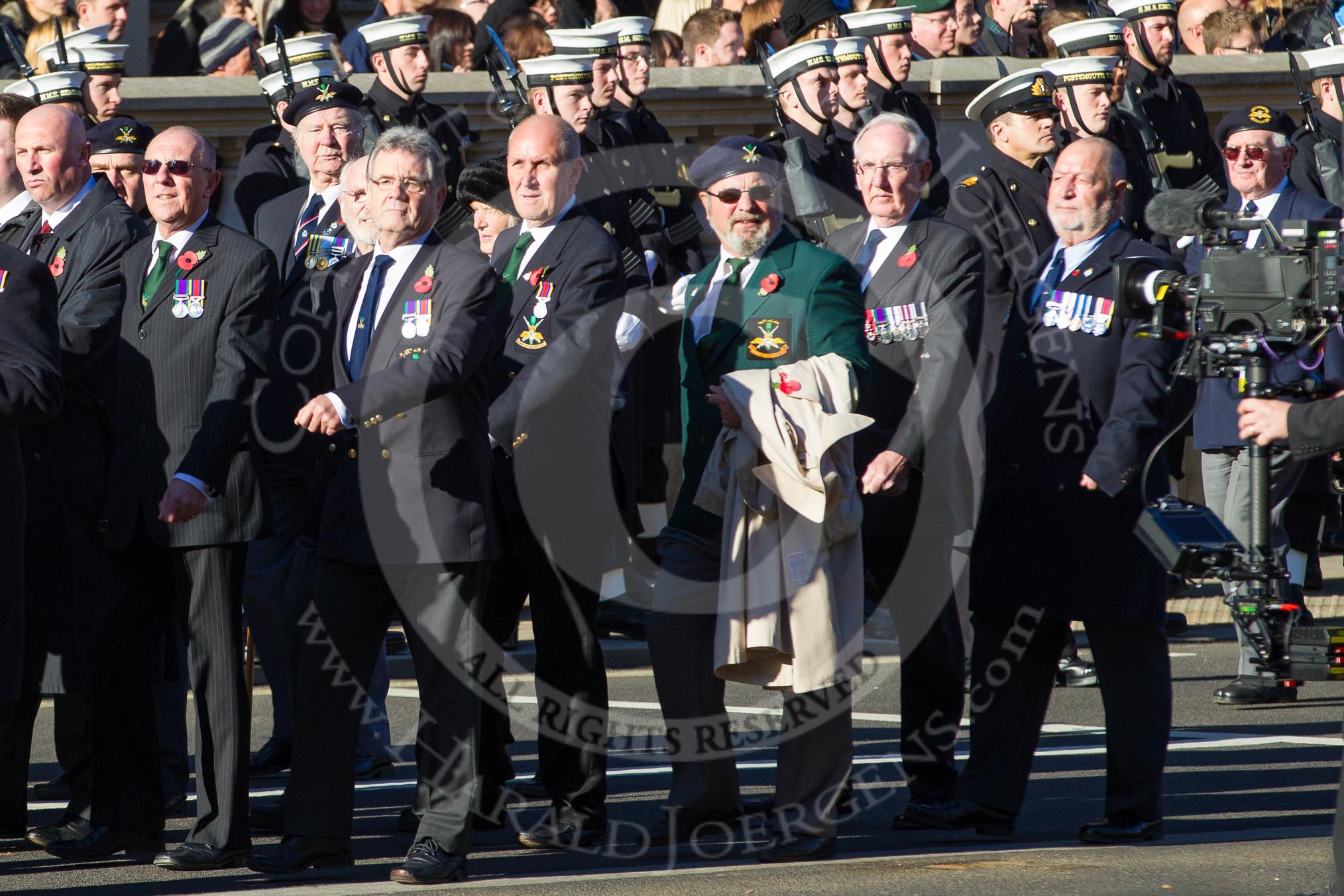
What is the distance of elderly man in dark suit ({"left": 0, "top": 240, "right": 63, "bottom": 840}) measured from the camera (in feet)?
18.4

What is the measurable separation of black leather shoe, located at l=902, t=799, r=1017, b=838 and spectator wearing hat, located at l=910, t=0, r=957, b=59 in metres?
6.25

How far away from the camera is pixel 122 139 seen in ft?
26.6

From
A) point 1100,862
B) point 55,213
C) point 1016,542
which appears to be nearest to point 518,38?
point 55,213

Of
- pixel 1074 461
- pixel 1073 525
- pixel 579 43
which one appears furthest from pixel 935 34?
pixel 1073 525

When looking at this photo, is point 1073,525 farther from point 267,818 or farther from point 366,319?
point 267,818

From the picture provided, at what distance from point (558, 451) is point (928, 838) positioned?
1628 mm

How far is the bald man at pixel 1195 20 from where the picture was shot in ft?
42.7

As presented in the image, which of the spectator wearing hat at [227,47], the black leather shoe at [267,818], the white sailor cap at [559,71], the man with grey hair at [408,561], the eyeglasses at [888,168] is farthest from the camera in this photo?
the spectator wearing hat at [227,47]

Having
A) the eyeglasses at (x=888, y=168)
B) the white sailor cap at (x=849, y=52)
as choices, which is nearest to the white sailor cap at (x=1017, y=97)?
the white sailor cap at (x=849, y=52)

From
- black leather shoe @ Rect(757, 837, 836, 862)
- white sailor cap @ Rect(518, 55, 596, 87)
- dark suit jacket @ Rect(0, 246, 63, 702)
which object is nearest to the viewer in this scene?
dark suit jacket @ Rect(0, 246, 63, 702)

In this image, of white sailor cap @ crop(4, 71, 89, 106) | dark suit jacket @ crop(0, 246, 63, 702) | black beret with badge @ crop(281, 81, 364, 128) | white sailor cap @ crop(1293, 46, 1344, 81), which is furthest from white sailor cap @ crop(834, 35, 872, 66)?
dark suit jacket @ crop(0, 246, 63, 702)

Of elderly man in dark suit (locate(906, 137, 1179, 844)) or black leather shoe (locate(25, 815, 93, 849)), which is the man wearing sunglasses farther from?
black leather shoe (locate(25, 815, 93, 849))

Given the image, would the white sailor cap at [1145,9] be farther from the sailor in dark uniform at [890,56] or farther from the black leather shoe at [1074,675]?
the black leather shoe at [1074,675]

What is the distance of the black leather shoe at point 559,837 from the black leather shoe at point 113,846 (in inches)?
42.4
